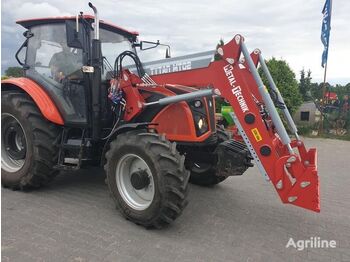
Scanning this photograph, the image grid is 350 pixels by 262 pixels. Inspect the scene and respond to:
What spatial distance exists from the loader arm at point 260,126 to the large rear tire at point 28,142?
2.26 m

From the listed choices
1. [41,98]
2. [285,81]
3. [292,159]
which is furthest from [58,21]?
[285,81]

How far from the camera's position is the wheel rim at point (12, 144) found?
517 centimetres

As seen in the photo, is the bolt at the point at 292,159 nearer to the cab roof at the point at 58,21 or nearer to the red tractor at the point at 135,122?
the red tractor at the point at 135,122

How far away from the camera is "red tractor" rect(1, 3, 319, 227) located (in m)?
3.85

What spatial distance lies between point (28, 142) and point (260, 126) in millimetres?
3047

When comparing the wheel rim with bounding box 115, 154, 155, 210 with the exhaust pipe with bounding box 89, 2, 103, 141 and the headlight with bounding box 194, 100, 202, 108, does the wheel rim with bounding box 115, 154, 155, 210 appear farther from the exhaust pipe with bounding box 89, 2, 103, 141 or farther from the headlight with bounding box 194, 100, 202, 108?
the headlight with bounding box 194, 100, 202, 108

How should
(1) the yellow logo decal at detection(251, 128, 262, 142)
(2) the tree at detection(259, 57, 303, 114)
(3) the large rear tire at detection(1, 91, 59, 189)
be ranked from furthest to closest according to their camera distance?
(2) the tree at detection(259, 57, 303, 114) < (3) the large rear tire at detection(1, 91, 59, 189) < (1) the yellow logo decal at detection(251, 128, 262, 142)

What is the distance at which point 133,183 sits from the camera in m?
4.15

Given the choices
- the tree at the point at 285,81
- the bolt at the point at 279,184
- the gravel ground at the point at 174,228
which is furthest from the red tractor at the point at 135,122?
the tree at the point at 285,81

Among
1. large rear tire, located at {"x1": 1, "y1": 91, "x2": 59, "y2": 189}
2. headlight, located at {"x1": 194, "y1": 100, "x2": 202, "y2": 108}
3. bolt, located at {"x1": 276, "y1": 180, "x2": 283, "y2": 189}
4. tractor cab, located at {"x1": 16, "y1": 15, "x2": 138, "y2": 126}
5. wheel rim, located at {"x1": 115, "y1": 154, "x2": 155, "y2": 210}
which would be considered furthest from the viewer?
large rear tire, located at {"x1": 1, "y1": 91, "x2": 59, "y2": 189}

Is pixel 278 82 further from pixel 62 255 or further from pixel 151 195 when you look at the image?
pixel 62 255

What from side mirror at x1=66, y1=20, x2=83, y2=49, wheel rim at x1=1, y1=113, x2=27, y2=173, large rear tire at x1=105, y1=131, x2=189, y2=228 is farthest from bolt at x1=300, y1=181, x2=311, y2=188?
wheel rim at x1=1, y1=113, x2=27, y2=173

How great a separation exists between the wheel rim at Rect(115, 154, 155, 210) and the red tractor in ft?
0.04

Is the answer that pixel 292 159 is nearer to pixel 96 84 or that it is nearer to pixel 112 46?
pixel 96 84
